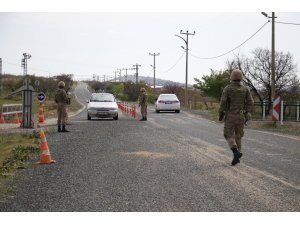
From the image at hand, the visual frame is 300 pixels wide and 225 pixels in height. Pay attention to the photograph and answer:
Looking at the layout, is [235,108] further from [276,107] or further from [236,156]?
[276,107]

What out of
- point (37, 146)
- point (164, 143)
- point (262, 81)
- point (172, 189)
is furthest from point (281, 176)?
point (262, 81)

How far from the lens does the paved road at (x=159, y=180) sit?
6.06 metres

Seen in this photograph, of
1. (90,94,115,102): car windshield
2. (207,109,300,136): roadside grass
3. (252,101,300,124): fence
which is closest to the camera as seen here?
(207,109,300,136): roadside grass

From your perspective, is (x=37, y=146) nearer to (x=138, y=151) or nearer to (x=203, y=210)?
(x=138, y=151)

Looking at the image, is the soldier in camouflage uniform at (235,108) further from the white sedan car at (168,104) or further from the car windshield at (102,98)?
the white sedan car at (168,104)

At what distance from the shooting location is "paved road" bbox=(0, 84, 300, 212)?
6.06m

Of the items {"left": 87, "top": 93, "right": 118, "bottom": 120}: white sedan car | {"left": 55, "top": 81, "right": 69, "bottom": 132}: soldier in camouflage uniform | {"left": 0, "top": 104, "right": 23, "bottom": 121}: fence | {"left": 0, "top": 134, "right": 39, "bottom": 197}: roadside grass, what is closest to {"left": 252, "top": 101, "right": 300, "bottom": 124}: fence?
{"left": 87, "top": 93, "right": 118, "bottom": 120}: white sedan car

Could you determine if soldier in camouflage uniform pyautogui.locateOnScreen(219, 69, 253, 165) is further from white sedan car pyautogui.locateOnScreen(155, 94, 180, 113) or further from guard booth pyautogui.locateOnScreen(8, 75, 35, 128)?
white sedan car pyautogui.locateOnScreen(155, 94, 180, 113)

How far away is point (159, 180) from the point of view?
7.70 meters

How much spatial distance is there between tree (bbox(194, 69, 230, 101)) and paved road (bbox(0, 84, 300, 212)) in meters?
53.4

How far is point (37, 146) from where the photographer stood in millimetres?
13109

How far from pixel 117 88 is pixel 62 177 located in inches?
4074

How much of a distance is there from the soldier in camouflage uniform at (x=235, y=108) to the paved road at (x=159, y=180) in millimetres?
516
